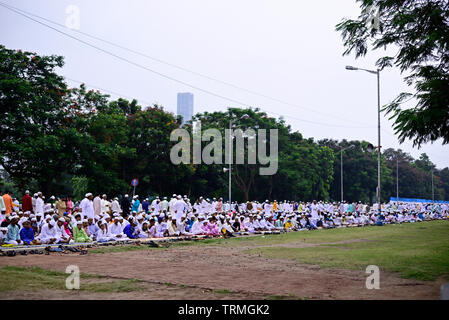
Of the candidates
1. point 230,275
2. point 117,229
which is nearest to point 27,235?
point 117,229

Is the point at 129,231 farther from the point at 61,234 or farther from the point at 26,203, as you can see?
the point at 26,203

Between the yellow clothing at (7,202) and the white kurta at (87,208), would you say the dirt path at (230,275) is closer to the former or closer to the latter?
the white kurta at (87,208)

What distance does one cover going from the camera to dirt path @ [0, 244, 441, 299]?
24.2 ft

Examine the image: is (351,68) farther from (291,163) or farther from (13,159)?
(13,159)

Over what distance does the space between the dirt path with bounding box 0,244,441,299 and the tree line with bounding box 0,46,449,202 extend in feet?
42.8

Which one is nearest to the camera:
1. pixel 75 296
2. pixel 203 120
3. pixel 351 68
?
pixel 75 296

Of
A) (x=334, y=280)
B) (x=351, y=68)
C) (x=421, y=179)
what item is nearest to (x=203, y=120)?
(x=351, y=68)

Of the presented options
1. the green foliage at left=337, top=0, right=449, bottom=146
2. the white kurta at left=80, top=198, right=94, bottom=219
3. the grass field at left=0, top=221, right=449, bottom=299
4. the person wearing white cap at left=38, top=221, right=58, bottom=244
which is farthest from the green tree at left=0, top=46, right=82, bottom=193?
the green foliage at left=337, top=0, right=449, bottom=146

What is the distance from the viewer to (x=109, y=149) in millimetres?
27938

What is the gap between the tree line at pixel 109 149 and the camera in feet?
77.2

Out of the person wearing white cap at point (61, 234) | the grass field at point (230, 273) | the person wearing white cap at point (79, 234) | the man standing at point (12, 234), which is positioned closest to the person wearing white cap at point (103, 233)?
the person wearing white cap at point (79, 234)

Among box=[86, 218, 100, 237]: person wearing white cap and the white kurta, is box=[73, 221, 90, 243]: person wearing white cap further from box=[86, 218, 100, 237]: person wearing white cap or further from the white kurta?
the white kurta
